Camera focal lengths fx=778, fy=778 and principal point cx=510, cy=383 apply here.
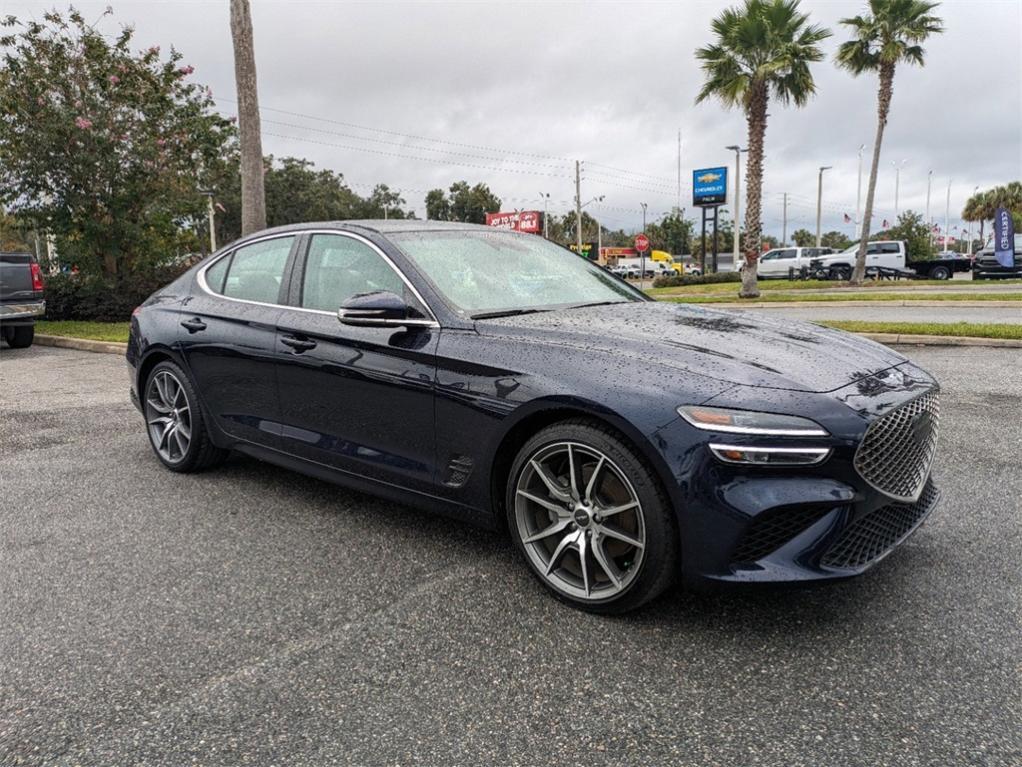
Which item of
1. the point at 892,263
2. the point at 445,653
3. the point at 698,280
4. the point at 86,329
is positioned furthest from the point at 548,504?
the point at 892,263

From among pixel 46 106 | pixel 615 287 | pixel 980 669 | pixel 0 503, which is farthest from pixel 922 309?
pixel 46 106

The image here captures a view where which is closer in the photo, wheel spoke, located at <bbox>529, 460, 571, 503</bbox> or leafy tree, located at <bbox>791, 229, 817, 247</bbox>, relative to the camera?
wheel spoke, located at <bbox>529, 460, 571, 503</bbox>

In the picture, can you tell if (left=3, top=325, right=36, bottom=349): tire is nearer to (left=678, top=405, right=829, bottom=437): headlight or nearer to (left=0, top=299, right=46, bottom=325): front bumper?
(left=0, top=299, right=46, bottom=325): front bumper

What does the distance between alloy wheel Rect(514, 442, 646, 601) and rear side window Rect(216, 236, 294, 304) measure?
77.5 inches

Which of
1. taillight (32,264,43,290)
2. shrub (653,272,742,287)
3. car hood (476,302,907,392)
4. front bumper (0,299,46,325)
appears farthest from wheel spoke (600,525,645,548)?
shrub (653,272,742,287)

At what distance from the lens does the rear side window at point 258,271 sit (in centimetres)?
425

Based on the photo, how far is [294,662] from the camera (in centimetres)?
262

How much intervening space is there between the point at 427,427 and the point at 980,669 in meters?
2.16

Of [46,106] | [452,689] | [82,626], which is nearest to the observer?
[452,689]

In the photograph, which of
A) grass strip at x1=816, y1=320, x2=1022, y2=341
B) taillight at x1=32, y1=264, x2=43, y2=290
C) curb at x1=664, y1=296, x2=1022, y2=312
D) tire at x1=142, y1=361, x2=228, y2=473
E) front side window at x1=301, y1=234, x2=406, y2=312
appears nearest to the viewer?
front side window at x1=301, y1=234, x2=406, y2=312

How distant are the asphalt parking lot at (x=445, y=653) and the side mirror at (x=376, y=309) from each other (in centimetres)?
106

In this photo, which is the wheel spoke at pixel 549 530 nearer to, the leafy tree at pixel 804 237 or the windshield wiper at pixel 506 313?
the windshield wiper at pixel 506 313

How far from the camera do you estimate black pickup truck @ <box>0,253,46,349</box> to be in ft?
38.7

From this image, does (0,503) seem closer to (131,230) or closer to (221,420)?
(221,420)
